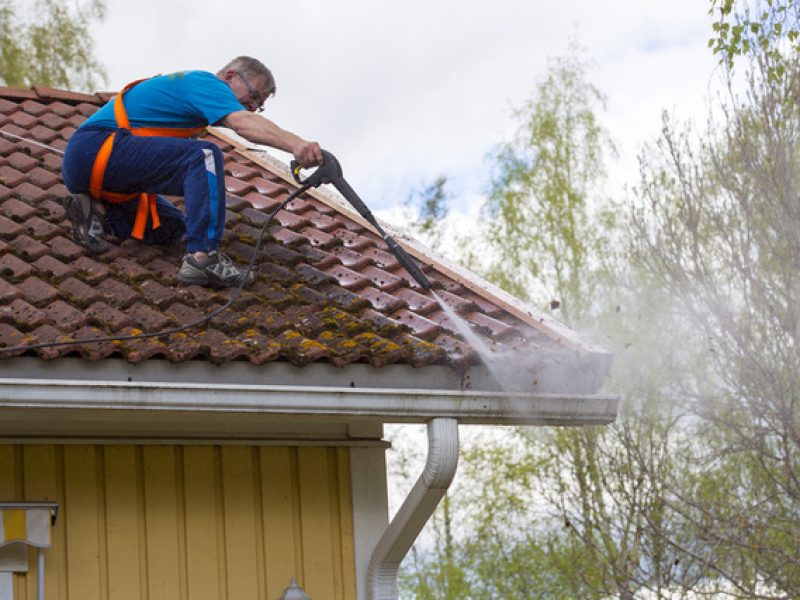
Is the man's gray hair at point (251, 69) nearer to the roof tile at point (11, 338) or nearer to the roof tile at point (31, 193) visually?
the roof tile at point (31, 193)

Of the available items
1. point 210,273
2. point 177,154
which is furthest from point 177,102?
point 210,273

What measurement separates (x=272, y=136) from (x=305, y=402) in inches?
49.6

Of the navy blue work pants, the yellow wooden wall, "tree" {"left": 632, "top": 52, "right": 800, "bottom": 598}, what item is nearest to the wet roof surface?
the navy blue work pants

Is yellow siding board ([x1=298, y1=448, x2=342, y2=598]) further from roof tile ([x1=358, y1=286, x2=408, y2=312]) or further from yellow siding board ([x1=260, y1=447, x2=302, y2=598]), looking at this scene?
roof tile ([x1=358, y1=286, x2=408, y2=312])

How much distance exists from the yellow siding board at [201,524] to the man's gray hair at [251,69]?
1.74m

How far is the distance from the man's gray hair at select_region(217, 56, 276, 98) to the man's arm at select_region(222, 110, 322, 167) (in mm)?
390

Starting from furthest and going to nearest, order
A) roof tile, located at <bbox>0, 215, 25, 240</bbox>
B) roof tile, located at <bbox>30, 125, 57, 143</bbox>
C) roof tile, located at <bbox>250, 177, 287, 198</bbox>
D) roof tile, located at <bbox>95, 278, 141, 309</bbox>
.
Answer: roof tile, located at <bbox>30, 125, 57, 143</bbox>, roof tile, located at <bbox>250, 177, 287, 198</bbox>, roof tile, located at <bbox>0, 215, 25, 240</bbox>, roof tile, located at <bbox>95, 278, 141, 309</bbox>

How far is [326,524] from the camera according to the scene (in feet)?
18.0

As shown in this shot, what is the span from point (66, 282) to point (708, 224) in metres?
8.82

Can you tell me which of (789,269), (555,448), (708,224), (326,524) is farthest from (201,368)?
(555,448)

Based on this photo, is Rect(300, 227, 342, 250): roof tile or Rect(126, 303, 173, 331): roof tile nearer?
Rect(126, 303, 173, 331): roof tile

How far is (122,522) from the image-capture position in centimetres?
512

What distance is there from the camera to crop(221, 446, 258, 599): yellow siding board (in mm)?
5262

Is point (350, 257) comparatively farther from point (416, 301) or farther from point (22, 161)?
point (22, 161)
